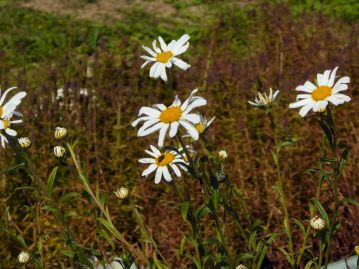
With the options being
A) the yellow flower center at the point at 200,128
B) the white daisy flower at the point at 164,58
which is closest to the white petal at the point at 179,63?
the white daisy flower at the point at 164,58

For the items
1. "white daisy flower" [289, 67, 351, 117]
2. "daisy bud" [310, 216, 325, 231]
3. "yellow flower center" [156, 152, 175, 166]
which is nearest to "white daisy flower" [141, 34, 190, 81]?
"yellow flower center" [156, 152, 175, 166]

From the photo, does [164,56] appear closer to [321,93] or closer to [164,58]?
[164,58]

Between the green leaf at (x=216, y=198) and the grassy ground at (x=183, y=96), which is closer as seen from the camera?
the green leaf at (x=216, y=198)

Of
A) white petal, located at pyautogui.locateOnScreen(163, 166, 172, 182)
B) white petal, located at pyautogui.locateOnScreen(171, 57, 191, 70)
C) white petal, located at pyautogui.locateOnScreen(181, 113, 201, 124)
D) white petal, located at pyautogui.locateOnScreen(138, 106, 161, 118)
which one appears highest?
white petal, located at pyautogui.locateOnScreen(171, 57, 191, 70)

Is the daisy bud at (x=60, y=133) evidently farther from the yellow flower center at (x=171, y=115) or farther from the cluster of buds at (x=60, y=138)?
the yellow flower center at (x=171, y=115)

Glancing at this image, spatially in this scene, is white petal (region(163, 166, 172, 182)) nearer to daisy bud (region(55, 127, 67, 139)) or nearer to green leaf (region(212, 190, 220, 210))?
green leaf (region(212, 190, 220, 210))
